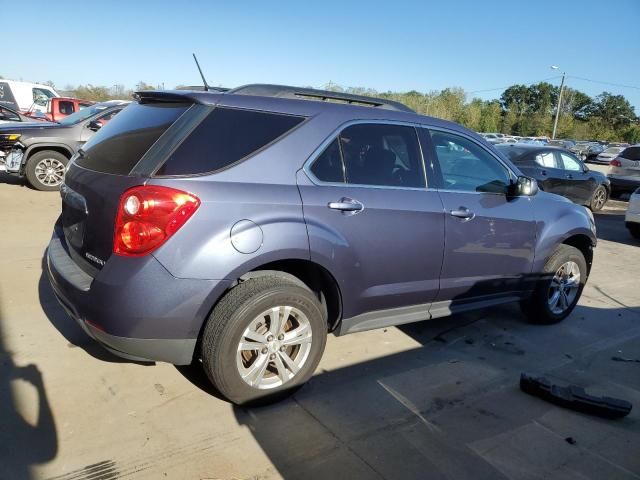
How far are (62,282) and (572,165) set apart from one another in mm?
11323


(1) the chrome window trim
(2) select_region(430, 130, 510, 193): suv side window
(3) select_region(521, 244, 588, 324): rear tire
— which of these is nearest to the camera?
(1) the chrome window trim

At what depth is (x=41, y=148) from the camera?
28.9ft

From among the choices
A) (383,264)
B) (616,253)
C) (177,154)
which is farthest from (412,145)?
(616,253)

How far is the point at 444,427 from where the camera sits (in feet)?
9.41

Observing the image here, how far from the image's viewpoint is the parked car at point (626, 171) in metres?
13.0

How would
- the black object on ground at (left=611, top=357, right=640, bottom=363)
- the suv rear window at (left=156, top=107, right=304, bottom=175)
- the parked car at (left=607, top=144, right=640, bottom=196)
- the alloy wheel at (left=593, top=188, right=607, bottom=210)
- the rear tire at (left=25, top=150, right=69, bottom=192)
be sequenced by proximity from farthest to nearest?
the parked car at (left=607, top=144, right=640, bottom=196) < the alloy wheel at (left=593, top=188, right=607, bottom=210) < the rear tire at (left=25, top=150, right=69, bottom=192) < the black object on ground at (left=611, top=357, right=640, bottom=363) < the suv rear window at (left=156, top=107, right=304, bottom=175)

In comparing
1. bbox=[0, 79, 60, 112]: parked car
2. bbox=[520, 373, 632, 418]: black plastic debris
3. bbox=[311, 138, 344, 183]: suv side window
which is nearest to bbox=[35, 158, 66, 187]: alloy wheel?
bbox=[311, 138, 344, 183]: suv side window

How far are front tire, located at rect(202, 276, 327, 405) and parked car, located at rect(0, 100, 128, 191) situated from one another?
7446mm

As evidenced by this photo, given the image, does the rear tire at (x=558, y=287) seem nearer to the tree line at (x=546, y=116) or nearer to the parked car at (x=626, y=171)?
the parked car at (x=626, y=171)

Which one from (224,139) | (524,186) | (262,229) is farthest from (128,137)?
(524,186)

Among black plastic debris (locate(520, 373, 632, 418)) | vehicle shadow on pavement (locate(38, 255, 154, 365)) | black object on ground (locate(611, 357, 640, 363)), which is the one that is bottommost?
vehicle shadow on pavement (locate(38, 255, 154, 365))

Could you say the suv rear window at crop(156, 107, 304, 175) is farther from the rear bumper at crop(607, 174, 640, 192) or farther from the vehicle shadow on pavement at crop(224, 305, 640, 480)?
the rear bumper at crop(607, 174, 640, 192)

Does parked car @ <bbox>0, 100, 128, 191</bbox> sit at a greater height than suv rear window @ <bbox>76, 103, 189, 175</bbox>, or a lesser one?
lesser

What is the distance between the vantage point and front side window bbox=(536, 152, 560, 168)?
10.6 meters
